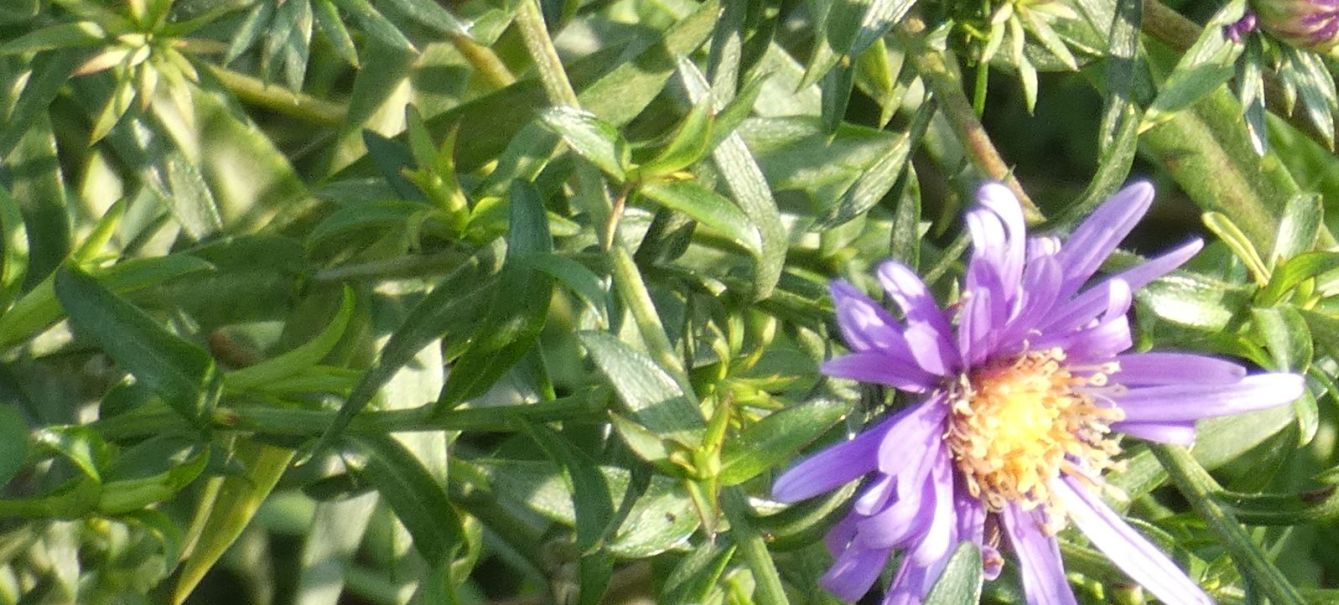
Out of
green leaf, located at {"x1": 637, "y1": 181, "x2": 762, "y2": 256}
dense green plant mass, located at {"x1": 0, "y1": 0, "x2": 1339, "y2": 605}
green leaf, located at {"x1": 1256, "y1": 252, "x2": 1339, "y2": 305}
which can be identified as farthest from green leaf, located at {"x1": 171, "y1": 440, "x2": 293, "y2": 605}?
green leaf, located at {"x1": 1256, "y1": 252, "x2": 1339, "y2": 305}

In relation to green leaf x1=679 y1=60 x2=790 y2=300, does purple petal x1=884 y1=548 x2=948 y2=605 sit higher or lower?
lower

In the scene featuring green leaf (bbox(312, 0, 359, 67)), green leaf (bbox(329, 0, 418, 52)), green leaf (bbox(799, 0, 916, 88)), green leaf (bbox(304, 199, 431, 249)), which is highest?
green leaf (bbox(799, 0, 916, 88))

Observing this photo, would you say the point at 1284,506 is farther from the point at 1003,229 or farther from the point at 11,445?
the point at 11,445

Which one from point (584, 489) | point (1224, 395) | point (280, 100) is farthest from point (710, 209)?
point (280, 100)

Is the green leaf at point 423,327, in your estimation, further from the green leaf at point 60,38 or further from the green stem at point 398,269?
the green leaf at point 60,38

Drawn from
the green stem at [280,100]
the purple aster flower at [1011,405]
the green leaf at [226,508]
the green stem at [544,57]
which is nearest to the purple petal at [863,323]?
the purple aster flower at [1011,405]

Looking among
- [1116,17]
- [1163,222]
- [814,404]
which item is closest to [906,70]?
[1116,17]

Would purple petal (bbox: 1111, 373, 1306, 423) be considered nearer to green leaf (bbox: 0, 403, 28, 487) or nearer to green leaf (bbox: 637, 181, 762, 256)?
green leaf (bbox: 637, 181, 762, 256)
